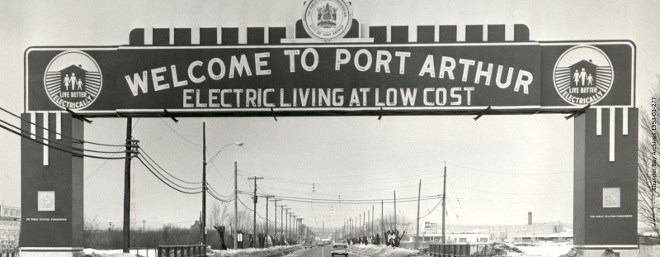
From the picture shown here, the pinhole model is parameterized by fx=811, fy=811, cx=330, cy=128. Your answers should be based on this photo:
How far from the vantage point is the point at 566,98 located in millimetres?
22312

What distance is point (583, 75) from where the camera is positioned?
22.2 m

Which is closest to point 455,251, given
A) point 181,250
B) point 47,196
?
point 181,250

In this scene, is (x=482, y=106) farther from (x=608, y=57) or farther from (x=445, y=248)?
(x=445, y=248)

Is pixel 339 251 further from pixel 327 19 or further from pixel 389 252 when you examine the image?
pixel 327 19

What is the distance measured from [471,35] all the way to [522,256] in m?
9.78

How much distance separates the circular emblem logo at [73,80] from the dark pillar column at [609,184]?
13.7 meters

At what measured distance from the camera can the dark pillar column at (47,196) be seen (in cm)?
2273

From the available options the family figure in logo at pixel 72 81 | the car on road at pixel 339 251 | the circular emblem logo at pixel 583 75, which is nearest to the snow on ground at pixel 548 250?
the circular emblem logo at pixel 583 75

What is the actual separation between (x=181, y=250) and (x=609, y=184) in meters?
Result: 13.1

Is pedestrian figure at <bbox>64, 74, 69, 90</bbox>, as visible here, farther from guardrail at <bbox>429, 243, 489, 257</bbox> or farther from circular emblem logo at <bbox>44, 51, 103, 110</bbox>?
guardrail at <bbox>429, 243, 489, 257</bbox>

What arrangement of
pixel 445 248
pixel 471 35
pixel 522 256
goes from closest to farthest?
pixel 471 35
pixel 522 256
pixel 445 248

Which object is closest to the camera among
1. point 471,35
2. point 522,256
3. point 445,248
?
point 471,35

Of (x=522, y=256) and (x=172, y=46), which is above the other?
(x=172, y=46)

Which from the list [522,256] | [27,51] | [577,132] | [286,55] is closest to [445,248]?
[522,256]
